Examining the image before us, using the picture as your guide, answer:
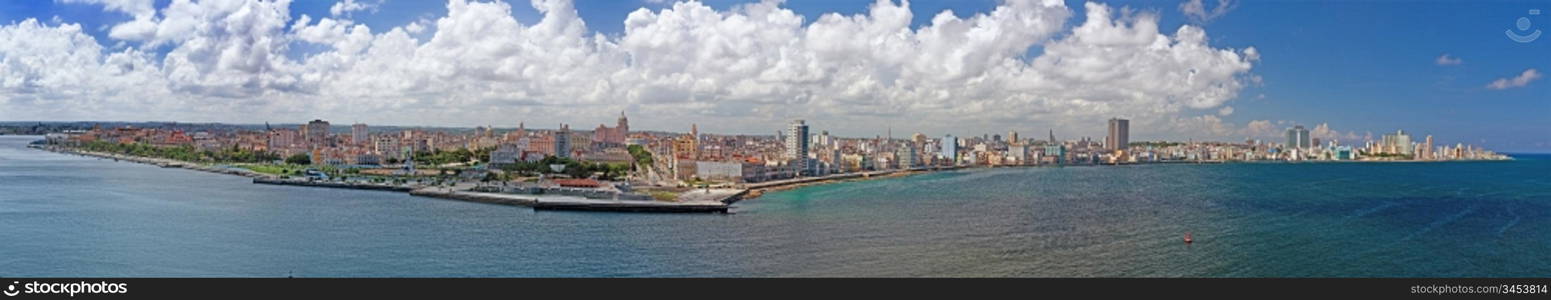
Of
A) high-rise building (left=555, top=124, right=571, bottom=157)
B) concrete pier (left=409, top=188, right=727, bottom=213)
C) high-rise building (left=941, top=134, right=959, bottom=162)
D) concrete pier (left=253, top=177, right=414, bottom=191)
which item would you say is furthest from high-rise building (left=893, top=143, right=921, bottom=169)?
concrete pier (left=409, top=188, right=727, bottom=213)

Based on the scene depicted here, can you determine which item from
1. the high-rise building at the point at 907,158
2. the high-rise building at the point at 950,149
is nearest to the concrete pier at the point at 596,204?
the high-rise building at the point at 907,158

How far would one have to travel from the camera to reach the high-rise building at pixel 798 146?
20094mm

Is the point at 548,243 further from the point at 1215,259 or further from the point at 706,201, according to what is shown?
the point at 1215,259

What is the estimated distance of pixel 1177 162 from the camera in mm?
36188

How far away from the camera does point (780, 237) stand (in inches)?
325

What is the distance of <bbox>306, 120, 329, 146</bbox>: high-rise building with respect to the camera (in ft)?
97.8

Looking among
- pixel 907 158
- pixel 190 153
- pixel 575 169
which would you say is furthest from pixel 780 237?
pixel 190 153

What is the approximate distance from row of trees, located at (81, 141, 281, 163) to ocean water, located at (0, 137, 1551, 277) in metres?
10.2

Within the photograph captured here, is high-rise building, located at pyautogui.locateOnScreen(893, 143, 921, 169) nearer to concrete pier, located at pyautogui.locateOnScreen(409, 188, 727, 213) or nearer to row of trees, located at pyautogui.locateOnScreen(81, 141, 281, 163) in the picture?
concrete pier, located at pyautogui.locateOnScreen(409, 188, 727, 213)

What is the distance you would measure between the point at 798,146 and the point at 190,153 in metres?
15.5

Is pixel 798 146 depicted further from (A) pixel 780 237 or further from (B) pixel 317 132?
(B) pixel 317 132

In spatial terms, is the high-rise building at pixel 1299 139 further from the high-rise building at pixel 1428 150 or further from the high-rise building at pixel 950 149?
the high-rise building at pixel 950 149

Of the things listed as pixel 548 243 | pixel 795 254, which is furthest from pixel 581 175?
pixel 795 254
